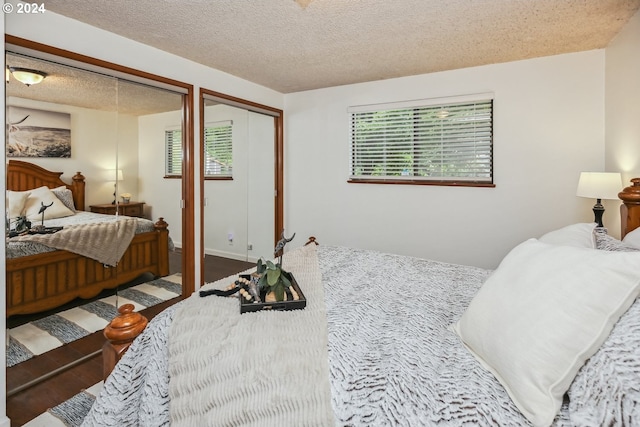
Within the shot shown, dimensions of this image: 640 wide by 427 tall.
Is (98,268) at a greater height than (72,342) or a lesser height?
greater

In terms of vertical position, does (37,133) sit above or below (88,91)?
below

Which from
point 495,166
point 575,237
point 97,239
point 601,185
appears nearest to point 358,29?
point 495,166

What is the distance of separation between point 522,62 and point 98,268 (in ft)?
13.6

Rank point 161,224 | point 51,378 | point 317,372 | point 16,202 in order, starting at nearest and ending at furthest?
point 317,372 < point 16,202 < point 51,378 < point 161,224

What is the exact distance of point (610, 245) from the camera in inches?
56.7

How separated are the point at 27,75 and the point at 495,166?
3.83 m

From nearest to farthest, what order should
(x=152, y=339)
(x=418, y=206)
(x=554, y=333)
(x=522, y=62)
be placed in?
(x=554, y=333), (x=152, y=339), (x=522, y=62), (x=418, y=206)

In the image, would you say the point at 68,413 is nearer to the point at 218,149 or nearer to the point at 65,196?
the point at 65,196

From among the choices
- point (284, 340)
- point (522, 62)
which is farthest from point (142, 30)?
point (522, 62)

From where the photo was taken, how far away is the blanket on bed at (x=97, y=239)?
2.49 m

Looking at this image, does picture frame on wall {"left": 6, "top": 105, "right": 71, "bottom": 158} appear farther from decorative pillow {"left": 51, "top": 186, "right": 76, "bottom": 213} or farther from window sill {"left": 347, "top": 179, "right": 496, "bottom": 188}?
window sill {"left": 347, "top": 179, "right": 496, "bottom": 188}

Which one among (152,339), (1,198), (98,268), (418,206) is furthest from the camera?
(418,206)

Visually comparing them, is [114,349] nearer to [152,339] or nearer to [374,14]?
[152,339]

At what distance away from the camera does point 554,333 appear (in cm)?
87
